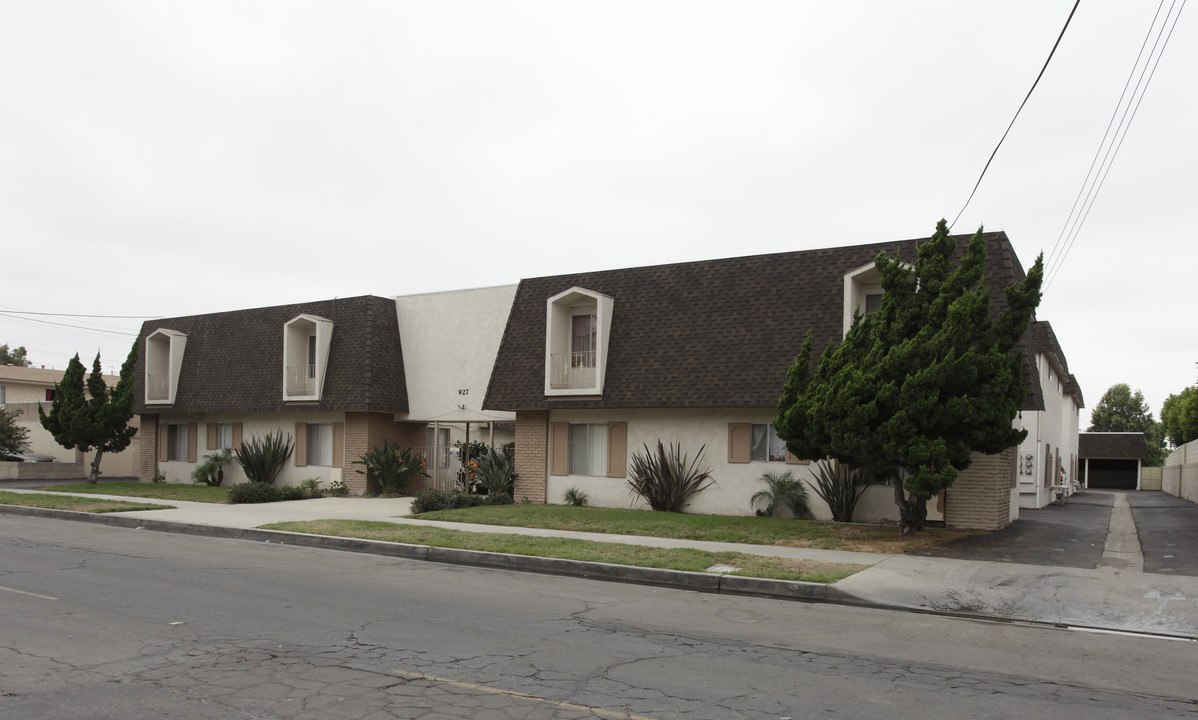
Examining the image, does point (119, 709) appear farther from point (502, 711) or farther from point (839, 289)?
point (839, 289)

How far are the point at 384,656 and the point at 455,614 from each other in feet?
6.48

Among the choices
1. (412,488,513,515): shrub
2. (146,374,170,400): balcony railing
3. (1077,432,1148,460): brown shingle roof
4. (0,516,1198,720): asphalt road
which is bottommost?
(1077,432,1148,460): brown shingle roof

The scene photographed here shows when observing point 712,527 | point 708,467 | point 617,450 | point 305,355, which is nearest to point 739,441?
point 708,467

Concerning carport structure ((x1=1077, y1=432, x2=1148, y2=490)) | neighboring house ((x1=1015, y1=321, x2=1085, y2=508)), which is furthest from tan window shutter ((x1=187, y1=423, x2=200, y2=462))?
carport structure ((x1=1077, y1=432, x2=1148, y2=490))

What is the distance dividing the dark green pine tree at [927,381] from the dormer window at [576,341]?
269 inches

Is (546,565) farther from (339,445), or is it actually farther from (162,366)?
(162,366)

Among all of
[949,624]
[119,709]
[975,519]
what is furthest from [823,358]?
[119,709]

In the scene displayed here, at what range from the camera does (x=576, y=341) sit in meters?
23.3

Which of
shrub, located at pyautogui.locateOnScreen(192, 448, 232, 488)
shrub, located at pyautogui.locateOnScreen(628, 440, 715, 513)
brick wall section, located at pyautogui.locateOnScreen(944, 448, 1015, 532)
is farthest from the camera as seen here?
shrub, located at pyautogui.locateOnScreen(192, 448, 232, 488)

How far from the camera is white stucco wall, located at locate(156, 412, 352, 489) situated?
27.9m

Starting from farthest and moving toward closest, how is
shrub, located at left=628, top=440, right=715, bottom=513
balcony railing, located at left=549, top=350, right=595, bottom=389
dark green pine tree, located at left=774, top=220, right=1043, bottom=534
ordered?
balcony railing, located at left=549, top=350, right=595, bottom=389, shrub, located at left=628, top=440, right=715, bottom=513, dark green pine tree, located at left=774, top=220, right=1043, bottom=534

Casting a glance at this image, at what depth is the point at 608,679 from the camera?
21.7 ft

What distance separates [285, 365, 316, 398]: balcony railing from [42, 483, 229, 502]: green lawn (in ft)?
11.5

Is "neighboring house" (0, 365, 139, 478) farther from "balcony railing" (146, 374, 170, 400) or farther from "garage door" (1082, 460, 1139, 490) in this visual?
"garage door" (1082, 460, 1139, 490)
